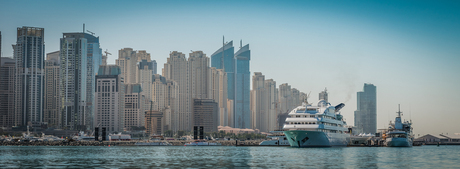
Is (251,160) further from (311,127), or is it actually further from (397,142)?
(397,142)

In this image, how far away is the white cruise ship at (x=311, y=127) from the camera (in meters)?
110

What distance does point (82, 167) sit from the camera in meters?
62.0

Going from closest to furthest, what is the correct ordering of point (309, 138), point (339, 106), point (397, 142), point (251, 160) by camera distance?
point (251, 160), point (309, 138), point (397, 142), point (339, 106)

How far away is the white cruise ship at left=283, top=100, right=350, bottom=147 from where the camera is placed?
360 feet

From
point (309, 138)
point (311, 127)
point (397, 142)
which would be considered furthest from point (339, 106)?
point (309, 138)

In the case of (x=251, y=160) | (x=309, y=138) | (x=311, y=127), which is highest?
(x=311, y=127)

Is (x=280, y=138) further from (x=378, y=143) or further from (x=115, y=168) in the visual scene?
(x=115, y=168)

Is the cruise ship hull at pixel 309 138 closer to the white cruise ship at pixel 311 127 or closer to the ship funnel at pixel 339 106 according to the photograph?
the white cruise ship at pixel 311 127

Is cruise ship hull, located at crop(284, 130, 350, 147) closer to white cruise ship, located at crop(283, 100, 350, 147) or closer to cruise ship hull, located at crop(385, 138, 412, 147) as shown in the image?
white cruise ship, located at crop(283, 100, 350, 147)

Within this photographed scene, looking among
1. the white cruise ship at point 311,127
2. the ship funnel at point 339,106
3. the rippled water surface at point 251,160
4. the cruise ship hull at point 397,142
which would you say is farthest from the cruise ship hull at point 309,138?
the cruise ship hull at point 397,142

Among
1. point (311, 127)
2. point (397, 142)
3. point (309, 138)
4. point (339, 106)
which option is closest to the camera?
point (309, 138)

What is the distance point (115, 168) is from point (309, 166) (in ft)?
78.3

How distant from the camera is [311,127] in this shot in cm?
11031

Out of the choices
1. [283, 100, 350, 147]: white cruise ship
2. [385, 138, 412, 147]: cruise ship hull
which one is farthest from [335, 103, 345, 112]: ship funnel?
[283, 100, 350, 147]: white cruise ship
